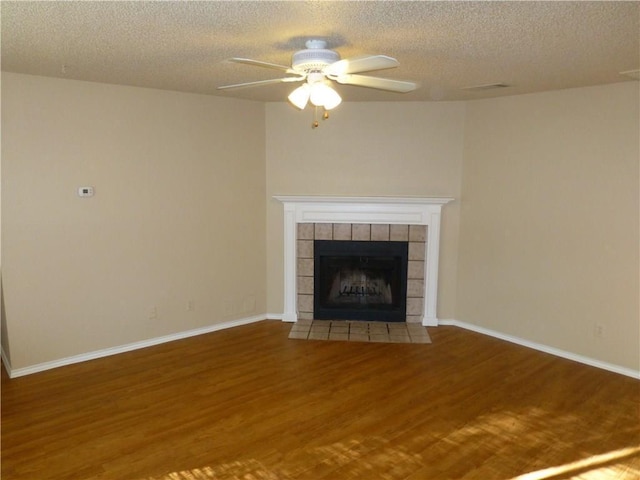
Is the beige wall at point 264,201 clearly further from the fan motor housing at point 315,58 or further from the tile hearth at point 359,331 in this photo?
the fan motor housing at point 315,58

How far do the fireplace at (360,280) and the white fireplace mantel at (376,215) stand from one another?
0.25 meters

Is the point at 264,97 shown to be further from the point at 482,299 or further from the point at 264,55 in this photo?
the point at 482,299

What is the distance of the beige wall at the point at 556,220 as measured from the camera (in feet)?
13.3

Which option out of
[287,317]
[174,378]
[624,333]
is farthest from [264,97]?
[624,333]

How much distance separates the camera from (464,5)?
2164mm

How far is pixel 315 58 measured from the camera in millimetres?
2637

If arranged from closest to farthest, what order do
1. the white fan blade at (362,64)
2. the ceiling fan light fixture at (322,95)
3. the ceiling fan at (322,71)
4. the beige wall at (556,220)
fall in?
1. the white fan blade at (362,64)
2. the ceiling fan at (322,71)
3. the ceiling fan light fixture at (322,95)
4. the beige wall at (556,220)

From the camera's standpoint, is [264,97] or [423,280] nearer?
[264,97]

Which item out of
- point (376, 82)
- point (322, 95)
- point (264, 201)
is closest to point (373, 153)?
point (264, 201)

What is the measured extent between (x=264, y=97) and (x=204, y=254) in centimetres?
171

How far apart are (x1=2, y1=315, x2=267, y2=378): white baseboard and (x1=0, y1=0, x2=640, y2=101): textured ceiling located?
2399 mm

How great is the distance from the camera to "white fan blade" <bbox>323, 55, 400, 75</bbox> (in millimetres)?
2357

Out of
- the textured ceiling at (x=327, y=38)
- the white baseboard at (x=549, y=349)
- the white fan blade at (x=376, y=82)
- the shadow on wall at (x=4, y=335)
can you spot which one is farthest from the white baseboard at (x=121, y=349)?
the white fan blade at (x=376, y=82)

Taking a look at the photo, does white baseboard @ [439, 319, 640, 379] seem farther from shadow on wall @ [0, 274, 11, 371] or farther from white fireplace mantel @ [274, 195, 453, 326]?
shadow on wall @ [0, 274, 11, 371]
